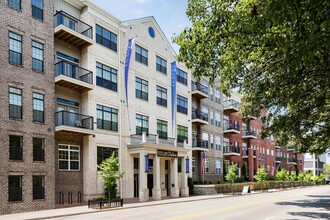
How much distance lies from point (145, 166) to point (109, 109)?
6.30m

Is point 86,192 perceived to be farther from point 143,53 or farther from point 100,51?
point 143,53

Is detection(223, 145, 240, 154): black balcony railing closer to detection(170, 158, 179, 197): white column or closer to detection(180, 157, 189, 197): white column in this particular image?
detection(180, 157, 189, 197): white column

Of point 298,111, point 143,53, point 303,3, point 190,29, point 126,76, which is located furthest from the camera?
point 143,53

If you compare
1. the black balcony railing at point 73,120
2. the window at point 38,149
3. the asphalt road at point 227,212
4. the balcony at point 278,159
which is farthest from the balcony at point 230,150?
the window at point 38,149

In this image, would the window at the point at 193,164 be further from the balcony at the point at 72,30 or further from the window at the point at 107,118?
the balcony at the point at 72,30

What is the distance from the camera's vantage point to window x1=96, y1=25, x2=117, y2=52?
3222 cm

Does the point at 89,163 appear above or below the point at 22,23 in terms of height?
below

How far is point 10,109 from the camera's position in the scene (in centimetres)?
2412

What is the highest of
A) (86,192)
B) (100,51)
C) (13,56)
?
(100,51)

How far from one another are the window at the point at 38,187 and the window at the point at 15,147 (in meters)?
2.00

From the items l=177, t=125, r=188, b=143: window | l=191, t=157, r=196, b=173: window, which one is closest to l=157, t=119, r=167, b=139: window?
l=177, t=125, r=188, b=143: window

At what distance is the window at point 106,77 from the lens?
31812mm

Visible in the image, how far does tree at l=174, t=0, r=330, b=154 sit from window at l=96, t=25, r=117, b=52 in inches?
640

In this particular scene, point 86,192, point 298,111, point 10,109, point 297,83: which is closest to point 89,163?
point 86,192
